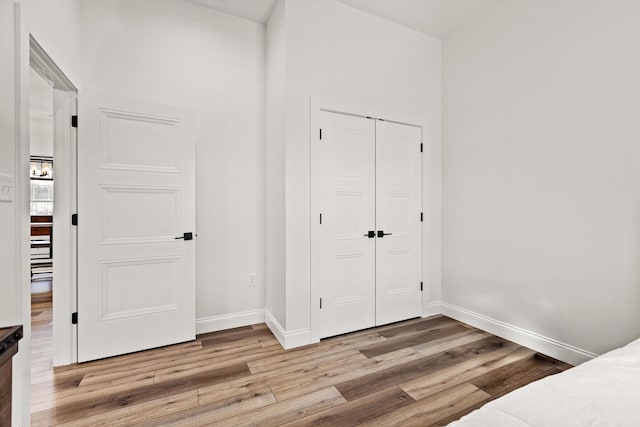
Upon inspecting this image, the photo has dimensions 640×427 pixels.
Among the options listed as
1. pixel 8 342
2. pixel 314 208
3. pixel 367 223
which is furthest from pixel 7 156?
pixel 367 223

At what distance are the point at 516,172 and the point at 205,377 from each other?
2959 millimetres

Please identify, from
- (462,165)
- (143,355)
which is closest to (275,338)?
(143,355)

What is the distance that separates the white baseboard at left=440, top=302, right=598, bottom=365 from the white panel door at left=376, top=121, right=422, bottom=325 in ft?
1.38

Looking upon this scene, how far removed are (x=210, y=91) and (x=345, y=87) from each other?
4.16 ft

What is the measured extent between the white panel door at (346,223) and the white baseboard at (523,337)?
0.95 m

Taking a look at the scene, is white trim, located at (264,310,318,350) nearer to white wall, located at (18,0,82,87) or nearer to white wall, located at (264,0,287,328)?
white wall, located at (264,0,287,328)

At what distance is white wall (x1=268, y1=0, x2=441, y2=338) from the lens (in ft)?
8.56

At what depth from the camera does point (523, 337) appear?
2590 mm

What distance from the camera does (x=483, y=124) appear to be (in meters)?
2.94

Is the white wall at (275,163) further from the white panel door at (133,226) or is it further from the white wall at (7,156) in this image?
the white wall at (7,156)

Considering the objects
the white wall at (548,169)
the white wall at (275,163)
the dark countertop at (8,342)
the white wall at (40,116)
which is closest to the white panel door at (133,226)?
the white wall at (275,163)

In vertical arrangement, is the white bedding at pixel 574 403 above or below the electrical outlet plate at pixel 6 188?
below

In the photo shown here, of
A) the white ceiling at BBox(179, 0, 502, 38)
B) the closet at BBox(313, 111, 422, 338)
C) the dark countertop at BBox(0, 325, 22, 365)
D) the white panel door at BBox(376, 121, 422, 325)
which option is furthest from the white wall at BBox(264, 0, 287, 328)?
the dark countertop at BBox(0, 325, 22, 365)

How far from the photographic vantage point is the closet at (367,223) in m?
2.78
